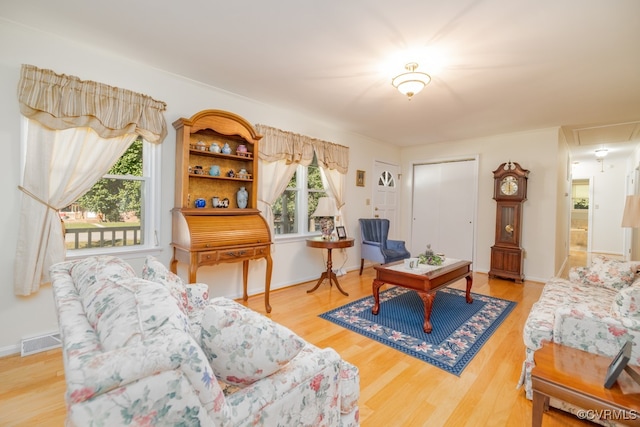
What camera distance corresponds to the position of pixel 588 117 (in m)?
3.87

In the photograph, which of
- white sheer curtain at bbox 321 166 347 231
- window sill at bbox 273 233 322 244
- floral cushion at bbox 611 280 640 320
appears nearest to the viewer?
floral cushion at bbox 611 280 640 320

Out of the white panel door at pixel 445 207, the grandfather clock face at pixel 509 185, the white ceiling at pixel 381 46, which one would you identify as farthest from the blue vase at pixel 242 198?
the grandfather clock face at pixel 509 185

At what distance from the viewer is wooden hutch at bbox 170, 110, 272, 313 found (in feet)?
9.01

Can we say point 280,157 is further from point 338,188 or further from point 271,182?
point 338,188

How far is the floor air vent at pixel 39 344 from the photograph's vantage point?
220 cm

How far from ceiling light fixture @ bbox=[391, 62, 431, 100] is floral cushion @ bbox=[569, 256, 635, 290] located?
7.97ft

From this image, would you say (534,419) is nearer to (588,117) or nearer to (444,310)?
(444,310)

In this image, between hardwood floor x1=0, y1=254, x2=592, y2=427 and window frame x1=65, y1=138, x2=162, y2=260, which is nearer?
hardwood floor x1=0, y1=254, x2=592, y2=427

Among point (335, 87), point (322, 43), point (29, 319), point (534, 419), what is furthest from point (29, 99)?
point (534, 419)

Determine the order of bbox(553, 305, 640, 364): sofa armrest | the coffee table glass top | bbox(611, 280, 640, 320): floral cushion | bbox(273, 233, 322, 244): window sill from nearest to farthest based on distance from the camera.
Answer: bbox(553, 305, 640, 364): sofa armrest < bbox(611, 280, 640, 320): floral cushion < the coffee table glass top < bbox(273, 233, 322, 244): window sill

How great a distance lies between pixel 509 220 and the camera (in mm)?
4648

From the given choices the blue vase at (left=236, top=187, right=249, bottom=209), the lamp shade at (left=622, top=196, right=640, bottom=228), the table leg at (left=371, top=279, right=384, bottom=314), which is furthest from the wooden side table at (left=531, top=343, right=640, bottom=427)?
the blue vase at (left=236, top=187, right=249, bottom=209)

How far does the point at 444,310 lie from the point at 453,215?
2748mm

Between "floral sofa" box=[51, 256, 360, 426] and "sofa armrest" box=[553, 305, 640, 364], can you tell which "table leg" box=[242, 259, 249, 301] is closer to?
"floral sofa" box=[51, 256, 360, 426]
